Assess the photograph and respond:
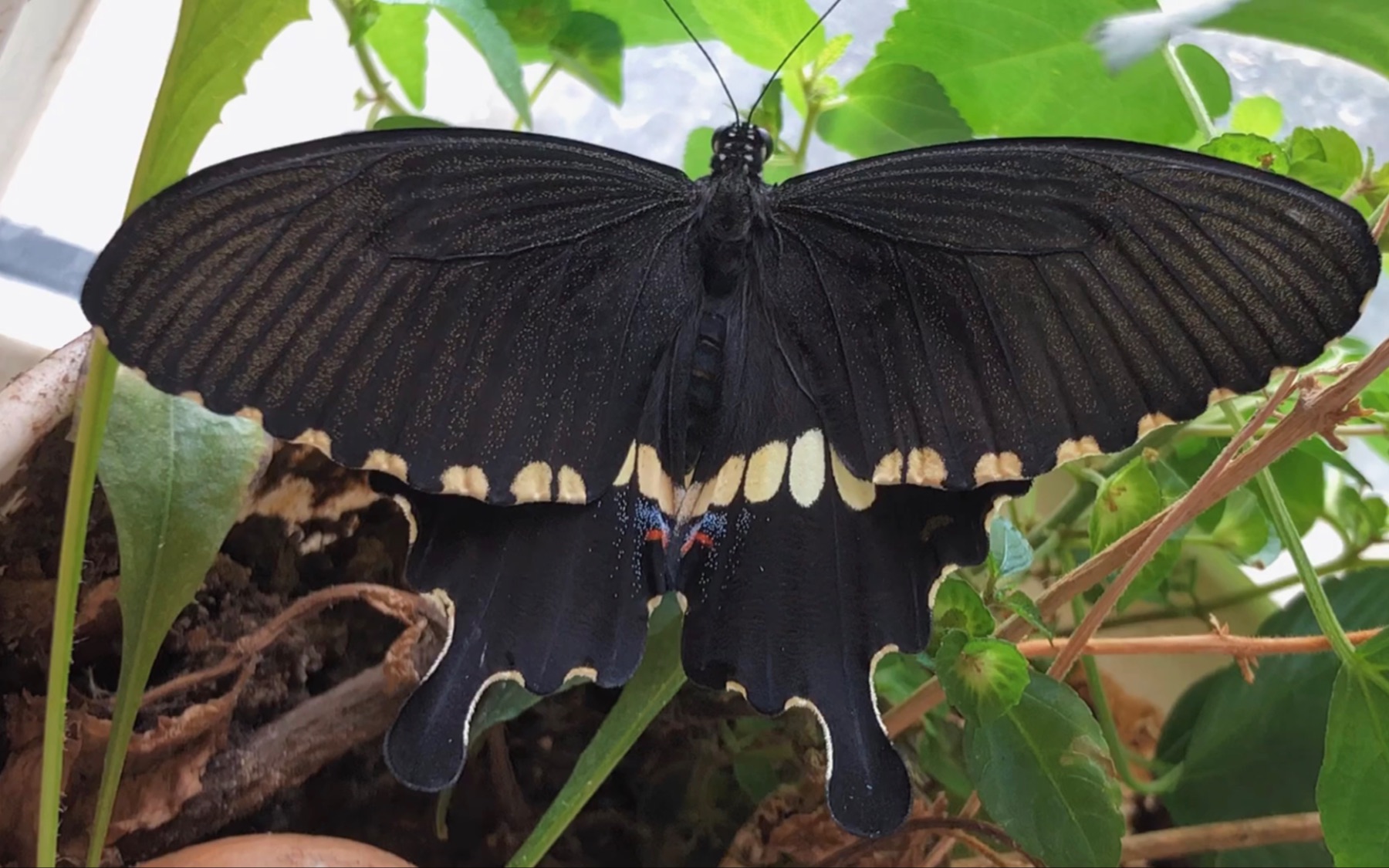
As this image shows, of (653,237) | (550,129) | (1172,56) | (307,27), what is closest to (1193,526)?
(1172,56)

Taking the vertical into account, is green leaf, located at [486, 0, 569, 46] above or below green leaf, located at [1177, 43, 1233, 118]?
below

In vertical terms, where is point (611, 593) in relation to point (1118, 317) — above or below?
below

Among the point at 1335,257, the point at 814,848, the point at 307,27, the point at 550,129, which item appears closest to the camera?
the point at 1335,257

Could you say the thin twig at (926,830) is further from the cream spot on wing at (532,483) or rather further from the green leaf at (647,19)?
the green leaf at (647,19)

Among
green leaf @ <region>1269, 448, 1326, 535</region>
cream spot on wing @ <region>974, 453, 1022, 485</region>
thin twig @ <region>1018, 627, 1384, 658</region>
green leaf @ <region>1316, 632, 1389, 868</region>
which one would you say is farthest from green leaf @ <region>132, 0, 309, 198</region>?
green leaf @ <region>1269, 448, 1326, 535</region>

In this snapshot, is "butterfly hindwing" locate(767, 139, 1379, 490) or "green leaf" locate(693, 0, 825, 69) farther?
"green leaf" locate(693, 0, 825, 69)

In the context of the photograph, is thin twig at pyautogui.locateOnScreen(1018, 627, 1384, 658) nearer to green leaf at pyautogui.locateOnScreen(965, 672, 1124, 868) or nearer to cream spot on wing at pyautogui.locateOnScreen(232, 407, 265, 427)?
green leaf at pyautogui.locateOnScreen(965, 672, 1124, 868)

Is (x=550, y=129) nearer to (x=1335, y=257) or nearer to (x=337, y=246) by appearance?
(x=337, y=246)
